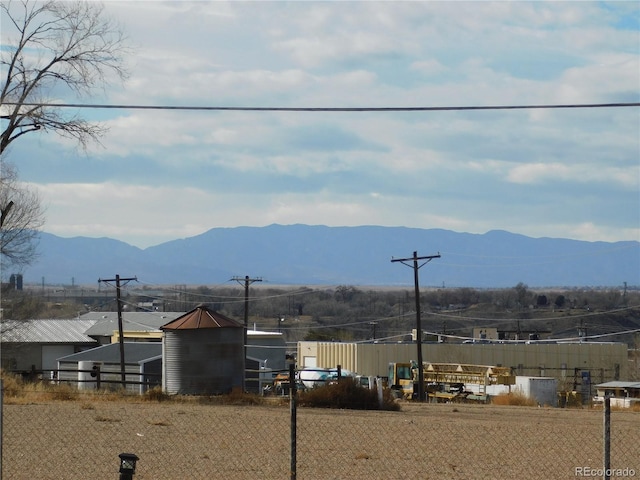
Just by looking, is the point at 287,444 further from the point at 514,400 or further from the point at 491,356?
the point at 491,356

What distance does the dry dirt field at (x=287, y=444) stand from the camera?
50.5ft

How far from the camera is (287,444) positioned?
19.0 metres

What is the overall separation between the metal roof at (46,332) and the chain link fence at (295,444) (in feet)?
110

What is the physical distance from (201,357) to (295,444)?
78.2 ft

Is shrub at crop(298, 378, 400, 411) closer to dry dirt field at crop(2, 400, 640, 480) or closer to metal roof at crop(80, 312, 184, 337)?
dry dirt field at crop(2, 400, 640, 480)

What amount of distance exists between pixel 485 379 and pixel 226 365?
19971 mm

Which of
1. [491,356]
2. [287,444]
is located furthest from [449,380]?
[287,444]

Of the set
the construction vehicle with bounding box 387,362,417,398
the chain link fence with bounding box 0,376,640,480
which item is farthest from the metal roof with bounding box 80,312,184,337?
the chain link fence with bounding box 0,376,640,480

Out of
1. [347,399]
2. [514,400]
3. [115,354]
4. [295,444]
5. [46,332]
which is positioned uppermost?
[295,444]

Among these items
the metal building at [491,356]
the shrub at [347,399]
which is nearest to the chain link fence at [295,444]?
the shrub at [347,399]

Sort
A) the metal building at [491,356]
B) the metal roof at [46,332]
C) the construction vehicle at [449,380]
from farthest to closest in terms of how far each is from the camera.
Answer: the metal building at [491,356] < the metal roof at [46,332] < the construction vehicle at [449,380]

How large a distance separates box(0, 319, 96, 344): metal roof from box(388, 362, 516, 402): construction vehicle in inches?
946

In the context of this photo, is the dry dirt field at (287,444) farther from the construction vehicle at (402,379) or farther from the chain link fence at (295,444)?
the construction vehicle at (402,379)

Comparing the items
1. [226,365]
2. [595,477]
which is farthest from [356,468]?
[226,365]
